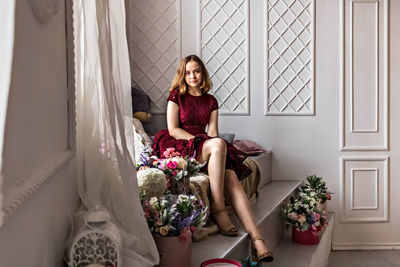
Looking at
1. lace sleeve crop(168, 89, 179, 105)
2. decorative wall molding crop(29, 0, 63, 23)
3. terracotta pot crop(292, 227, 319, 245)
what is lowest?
terracotta pot crop(292, 227, 319, 245)

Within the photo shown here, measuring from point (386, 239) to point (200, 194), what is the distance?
2430mm

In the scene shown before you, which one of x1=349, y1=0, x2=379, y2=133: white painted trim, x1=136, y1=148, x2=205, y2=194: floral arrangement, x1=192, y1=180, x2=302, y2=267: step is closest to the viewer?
x1=192, y1=180, x2=302, y2=267: step

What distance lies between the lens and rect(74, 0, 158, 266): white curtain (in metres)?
1.75

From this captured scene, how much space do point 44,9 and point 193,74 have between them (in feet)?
7.03

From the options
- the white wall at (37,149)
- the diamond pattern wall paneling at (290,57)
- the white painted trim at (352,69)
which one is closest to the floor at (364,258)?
the white painted trim at (352,69)

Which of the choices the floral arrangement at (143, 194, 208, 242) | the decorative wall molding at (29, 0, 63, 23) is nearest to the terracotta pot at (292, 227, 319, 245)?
the floral arrangement at (143, 194, 208, 242)

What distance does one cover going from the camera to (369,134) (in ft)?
14.3

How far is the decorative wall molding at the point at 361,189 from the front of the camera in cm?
438

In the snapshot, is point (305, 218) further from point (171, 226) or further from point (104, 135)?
point (104, 135)

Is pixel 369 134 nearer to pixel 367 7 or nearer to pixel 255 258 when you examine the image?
pixel 367 7

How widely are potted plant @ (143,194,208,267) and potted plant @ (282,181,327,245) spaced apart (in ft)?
4.97

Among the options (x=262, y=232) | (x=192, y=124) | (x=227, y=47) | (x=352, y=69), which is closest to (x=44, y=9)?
(x=262, y=232)

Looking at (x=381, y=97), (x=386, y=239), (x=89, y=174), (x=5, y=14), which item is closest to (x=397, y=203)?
(x=386, y=239)

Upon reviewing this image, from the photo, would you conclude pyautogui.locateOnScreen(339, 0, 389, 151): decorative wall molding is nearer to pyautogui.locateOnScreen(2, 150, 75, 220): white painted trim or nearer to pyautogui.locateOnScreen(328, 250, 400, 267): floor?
pyautogui.locateOnScreen(328, 250, 400, 267): floor
